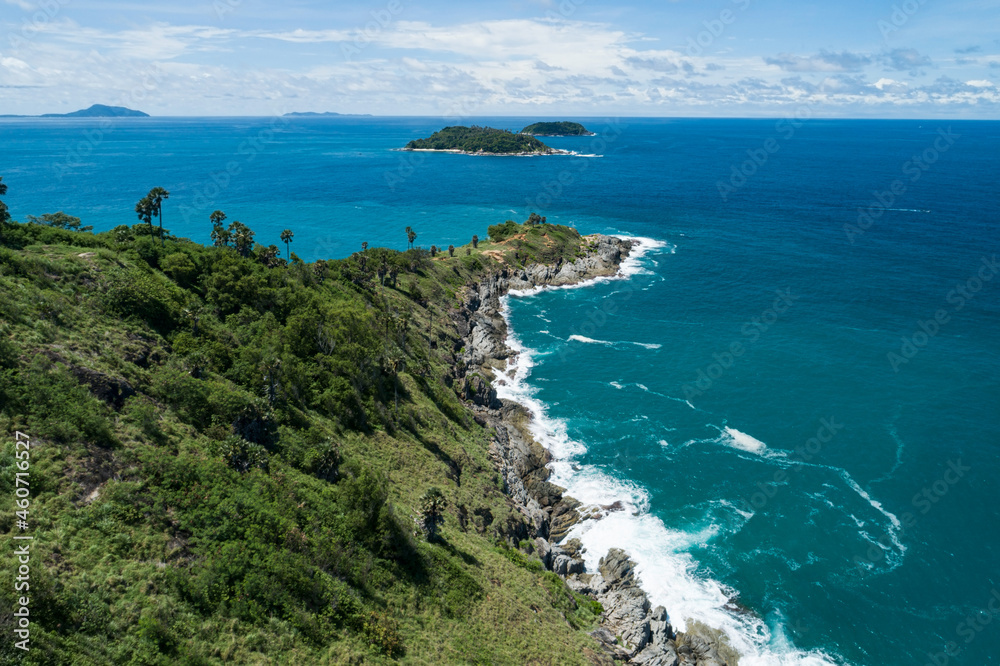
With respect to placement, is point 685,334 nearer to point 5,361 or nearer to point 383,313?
point 383,313

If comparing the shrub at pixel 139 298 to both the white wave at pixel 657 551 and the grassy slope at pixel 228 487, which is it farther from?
the white wave at pixel 657 551

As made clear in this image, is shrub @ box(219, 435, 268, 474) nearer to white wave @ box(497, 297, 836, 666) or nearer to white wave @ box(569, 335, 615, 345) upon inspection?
white wave @ box(497, 297, 836, 666)

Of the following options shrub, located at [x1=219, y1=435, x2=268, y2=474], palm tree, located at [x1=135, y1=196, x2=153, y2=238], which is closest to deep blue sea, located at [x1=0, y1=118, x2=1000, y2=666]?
shrub, located at [x1=219, y1=435, x2=268, y2=474]

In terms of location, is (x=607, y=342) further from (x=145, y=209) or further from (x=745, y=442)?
(x=145, y=209)

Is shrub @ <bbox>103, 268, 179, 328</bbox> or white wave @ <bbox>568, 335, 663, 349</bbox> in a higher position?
shrub @ <bbox>103, 268, 179, 328</bbox>

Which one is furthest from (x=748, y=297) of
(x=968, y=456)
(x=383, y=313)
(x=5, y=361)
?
(x=5, y=361)
